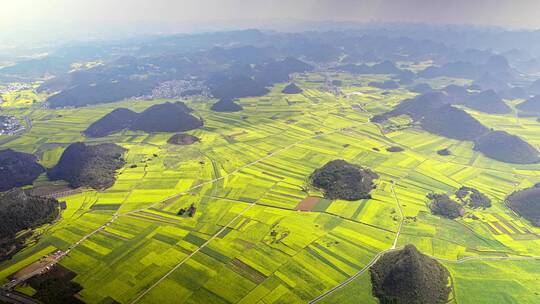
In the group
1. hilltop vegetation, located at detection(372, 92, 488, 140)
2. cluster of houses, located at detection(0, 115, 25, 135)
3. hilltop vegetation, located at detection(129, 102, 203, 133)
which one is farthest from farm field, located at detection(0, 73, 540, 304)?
cluster of houses, located at detection(0, 115, 25, 135)

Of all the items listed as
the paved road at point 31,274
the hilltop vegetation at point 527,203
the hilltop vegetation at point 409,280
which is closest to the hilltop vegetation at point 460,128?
the hilltop vegetation at point 527,203

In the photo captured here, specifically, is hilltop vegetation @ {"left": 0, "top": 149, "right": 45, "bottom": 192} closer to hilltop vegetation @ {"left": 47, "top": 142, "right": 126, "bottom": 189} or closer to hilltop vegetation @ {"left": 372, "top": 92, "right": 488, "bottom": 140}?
hilltop vegetation @ {"left": 47, "top": 142, "right": 126, "bottom": 189}

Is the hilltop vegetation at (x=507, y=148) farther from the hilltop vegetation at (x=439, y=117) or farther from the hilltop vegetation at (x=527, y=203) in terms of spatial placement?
the hilltop vegetation at (x=527, y=203)

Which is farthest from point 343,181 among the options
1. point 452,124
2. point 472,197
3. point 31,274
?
point 452,124

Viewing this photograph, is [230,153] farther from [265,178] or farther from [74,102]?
[74,102]

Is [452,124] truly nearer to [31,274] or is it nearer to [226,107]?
[226,107]
